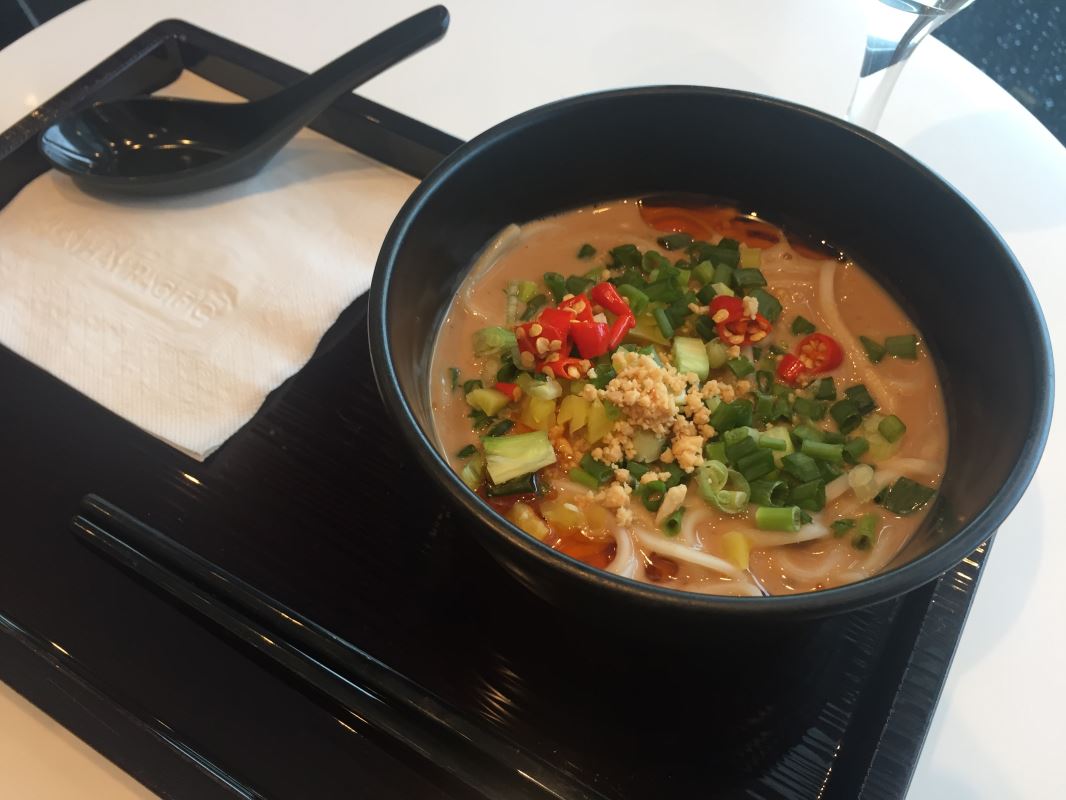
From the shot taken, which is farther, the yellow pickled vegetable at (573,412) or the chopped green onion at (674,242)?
the chopped green onion at (674,242)

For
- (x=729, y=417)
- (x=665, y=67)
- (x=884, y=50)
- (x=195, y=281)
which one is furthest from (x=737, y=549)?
(x=665, y=67)

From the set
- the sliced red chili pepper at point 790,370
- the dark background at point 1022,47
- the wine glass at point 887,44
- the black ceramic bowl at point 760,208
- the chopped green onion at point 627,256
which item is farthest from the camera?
the dark background at point 1022,47

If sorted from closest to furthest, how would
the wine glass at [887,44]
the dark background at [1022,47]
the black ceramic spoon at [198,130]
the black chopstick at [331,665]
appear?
1. the black chopstick at [331,665]
2. the wine glass at [887,44]
3. the black ceramic spoon at [198,130]
4. the dark background at [1022,47]

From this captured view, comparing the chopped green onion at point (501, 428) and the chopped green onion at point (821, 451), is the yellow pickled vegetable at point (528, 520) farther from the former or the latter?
the chopped green onion at point (821, 451)

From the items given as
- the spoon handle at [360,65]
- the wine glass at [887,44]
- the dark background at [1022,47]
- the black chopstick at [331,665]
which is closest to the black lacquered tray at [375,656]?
the black chopstick at [331,665]

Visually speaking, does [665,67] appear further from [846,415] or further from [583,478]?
[583,478]

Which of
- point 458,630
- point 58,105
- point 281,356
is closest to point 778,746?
point 458,630

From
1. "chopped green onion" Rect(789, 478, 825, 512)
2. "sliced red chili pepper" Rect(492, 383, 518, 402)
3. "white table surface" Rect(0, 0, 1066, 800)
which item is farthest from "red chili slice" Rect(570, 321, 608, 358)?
"white table surface" Rect(0, 0, 1066, 800)
